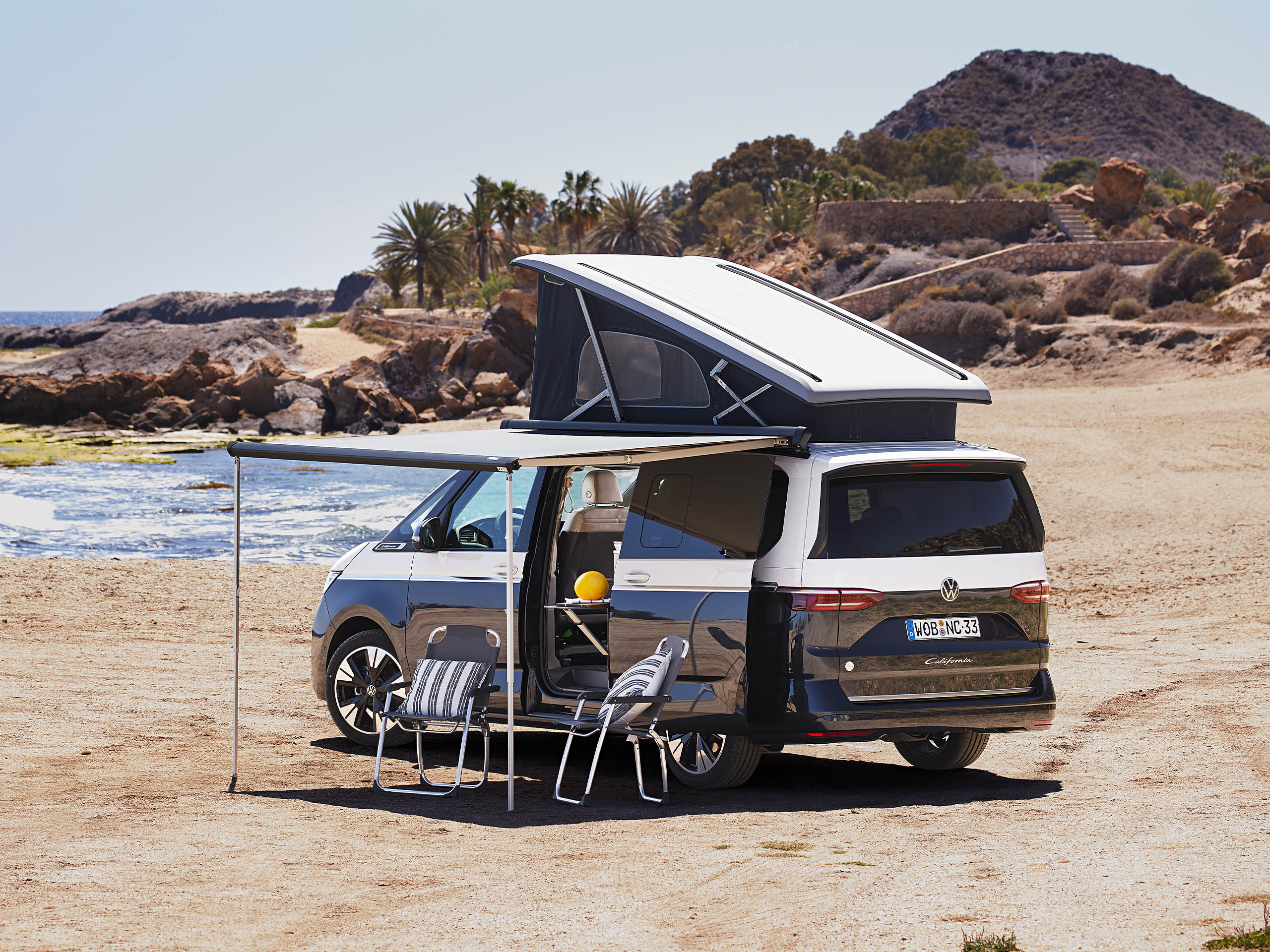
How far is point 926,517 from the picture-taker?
24.1 ft

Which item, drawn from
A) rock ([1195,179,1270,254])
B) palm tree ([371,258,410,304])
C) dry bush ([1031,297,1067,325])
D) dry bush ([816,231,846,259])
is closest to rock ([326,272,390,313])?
palm tree ([371,258,410,304])

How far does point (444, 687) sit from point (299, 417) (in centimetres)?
4638

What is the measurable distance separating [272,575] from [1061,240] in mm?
51558

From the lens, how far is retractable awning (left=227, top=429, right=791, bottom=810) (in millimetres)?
6980

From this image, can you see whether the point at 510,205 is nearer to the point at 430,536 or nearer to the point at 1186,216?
the point at 1186,216

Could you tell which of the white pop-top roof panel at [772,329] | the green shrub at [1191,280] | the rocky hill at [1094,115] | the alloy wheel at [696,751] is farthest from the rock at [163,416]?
the rocky hill at [1094,115]

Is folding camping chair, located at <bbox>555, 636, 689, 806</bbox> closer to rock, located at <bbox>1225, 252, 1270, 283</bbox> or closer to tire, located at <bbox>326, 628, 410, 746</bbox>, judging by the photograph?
tire, located at <bbox>326, 628, 410, 746</bbox>

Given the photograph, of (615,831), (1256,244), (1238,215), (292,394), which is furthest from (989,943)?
(1238,215)

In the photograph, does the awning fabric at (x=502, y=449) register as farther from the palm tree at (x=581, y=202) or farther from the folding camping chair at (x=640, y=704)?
the palm tree at (x=581, y=202)

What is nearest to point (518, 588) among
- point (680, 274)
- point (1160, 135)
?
point (680, 274)

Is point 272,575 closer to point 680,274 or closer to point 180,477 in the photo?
point 680,274

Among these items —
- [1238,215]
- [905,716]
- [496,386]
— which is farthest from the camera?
[1238,215]

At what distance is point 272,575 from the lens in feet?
64.1

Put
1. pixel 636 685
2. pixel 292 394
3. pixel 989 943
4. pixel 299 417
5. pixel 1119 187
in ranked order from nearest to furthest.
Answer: pixel 989 943 → pixel 636 685 → pixel 299 417 → pixel 292 394 → pixel 1119 187
